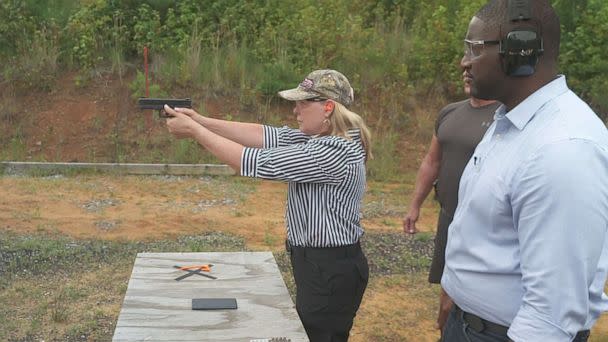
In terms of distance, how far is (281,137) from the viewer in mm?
3480

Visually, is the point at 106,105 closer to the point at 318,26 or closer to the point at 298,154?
the point at 318,26

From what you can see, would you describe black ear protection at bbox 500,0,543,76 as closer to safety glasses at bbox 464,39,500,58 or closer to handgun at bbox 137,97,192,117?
safety glasses at bbox 464,39,500,58

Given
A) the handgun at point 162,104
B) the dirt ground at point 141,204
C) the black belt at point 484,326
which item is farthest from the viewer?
the dirt ground at point 141,204

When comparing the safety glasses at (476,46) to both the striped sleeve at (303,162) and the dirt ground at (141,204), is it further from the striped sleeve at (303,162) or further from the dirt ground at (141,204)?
the dirt ground at (141,204)

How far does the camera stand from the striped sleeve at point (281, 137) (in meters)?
3.46

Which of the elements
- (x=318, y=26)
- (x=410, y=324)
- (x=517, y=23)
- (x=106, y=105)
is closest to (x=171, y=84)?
(x=106, y=105)

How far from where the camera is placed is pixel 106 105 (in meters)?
12.0

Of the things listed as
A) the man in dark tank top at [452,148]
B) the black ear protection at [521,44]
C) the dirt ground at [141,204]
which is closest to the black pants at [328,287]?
the man in dark tank top at [452,148]

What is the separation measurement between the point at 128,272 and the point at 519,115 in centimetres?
462

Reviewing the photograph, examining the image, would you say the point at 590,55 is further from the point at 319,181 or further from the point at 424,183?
the point at 319,181

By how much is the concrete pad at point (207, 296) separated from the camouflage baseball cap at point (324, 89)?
0.82 metres

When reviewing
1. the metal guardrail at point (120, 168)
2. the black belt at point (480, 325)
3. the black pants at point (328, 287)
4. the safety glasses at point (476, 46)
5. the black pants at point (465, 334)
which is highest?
the safety glasses at point (476, 46)

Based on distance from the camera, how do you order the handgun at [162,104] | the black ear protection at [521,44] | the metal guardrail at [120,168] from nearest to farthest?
1. the black ear protection at [521,44]
2. the handgun at [162,104]
3. the metal guardrail at [120,168]

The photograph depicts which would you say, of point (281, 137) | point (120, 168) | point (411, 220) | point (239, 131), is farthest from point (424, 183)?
point (120, 168)
